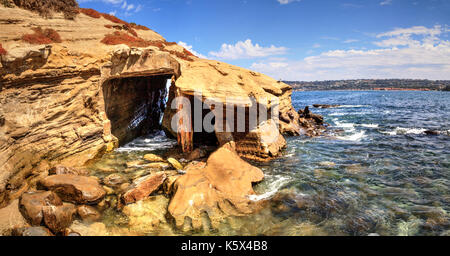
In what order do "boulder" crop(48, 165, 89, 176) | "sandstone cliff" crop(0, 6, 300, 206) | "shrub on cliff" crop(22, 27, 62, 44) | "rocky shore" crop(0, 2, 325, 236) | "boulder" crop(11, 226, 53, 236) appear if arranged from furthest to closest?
"shrub on cliff" crop(22, 27, 62, 44)
"boulder" crop(48, 165, 89, 176)
"sandstone cliff" crop(0, 6, 300, 206)
"rocky shore" crop(0, 2, 325, 236)
"boulder" crop(11, 226, 53, 236)

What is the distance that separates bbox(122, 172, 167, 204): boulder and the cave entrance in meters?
8.48

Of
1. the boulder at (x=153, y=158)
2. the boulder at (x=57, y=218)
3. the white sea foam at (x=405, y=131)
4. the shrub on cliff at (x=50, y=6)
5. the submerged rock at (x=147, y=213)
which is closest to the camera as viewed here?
the boulder at (x=57, y=218)

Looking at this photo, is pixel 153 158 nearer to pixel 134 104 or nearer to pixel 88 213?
pixel 88 213

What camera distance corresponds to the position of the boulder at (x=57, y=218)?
7348 millimetres

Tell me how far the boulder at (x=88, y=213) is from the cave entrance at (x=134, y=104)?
9.23 metres

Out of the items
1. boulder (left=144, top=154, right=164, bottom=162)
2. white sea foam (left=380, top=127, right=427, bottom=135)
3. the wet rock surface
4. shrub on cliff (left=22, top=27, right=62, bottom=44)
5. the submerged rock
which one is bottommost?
the submerged rock

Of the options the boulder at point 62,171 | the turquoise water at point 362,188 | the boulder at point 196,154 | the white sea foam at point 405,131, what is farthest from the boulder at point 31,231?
the white sea foam at point 405,131

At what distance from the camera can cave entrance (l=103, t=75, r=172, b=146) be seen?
56.1 ft

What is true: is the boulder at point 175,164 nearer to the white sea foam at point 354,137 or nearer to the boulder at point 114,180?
the boulder at point 114,180

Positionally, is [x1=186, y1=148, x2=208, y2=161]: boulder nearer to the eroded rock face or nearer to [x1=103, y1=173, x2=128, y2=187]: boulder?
the eroded rock face

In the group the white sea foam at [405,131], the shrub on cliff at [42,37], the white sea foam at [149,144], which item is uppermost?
the shrub on cliff at [42,37]

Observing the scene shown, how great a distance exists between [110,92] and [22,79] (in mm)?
5870

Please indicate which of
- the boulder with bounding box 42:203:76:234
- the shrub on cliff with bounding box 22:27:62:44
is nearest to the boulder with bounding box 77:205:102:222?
the boulder with bounding box 42:203:76:234

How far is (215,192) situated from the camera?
31.2 feet
